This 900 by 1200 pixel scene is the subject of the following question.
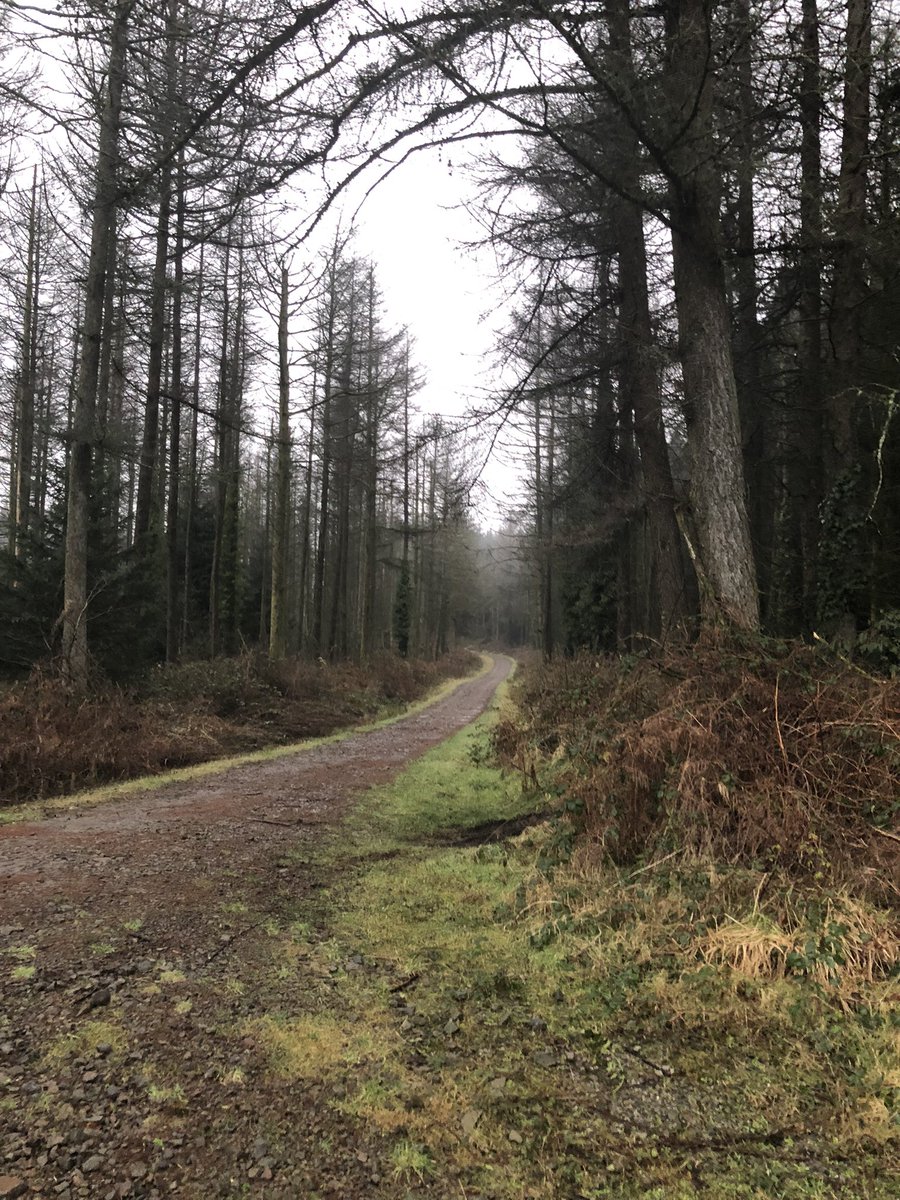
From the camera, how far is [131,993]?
295 centimetres

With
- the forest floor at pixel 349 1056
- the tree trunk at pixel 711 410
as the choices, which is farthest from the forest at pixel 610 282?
the forest floor at pixel 349 1056

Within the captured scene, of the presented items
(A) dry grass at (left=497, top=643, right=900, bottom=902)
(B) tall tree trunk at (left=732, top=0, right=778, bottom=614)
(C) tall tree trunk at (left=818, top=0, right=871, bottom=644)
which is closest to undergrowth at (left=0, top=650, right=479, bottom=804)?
(A) dry grass at (left=497, top=643, right=900, bottom=902)

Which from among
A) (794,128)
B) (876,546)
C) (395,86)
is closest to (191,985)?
(395,86)

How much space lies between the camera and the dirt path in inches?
79.6

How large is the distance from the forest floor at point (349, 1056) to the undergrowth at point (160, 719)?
264cm

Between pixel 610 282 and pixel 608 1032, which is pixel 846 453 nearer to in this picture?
pixel 610 282

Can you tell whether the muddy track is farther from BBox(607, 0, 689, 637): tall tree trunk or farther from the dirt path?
BBox(607, 0, 689, 637): tall tree trunk

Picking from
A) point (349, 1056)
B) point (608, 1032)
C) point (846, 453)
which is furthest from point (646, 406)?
point (349, 1056)

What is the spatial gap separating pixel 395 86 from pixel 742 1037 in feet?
21.9

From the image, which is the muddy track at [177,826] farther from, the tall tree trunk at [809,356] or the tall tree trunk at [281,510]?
the tall tree trunk at [281,510]

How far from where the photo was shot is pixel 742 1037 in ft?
9.00

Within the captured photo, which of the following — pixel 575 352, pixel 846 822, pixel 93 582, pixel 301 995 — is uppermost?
pixel 575 352

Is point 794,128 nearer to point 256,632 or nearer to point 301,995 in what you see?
point 301,995

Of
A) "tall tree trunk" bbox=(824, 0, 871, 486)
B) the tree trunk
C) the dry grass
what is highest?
"tall tree trunk" bbox=(824, 0, 871, 486)
